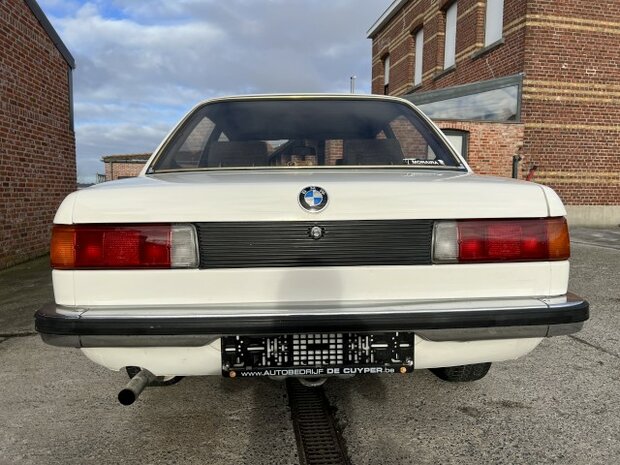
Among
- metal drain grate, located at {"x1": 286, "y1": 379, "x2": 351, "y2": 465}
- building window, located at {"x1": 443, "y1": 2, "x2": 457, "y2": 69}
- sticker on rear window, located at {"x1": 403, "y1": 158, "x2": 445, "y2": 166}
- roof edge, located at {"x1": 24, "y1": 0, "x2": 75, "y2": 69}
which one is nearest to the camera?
metal drain grate, located at {"x1": 286, "y1": 379, "x2": 351, "y2": 465}

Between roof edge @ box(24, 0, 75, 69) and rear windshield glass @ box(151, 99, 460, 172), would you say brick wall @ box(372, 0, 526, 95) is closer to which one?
roof edge @ box(24, 0, 75, 69)

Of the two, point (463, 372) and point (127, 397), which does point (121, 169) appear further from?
point (127, 397)

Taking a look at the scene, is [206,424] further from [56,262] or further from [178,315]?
[56,262]

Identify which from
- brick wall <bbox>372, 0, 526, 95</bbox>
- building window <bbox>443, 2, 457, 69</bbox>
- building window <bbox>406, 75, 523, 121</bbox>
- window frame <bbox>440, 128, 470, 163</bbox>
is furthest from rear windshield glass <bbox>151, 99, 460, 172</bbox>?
building window <bbox>443, 2, 457, 69</bbox>

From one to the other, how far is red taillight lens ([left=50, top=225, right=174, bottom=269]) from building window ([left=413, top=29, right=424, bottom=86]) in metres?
17.8

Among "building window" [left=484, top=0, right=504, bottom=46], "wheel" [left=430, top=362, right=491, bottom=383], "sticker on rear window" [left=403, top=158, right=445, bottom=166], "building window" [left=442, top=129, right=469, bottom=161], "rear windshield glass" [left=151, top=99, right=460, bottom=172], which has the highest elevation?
"building window" [left=484, top=0, right=504, bottom=46]

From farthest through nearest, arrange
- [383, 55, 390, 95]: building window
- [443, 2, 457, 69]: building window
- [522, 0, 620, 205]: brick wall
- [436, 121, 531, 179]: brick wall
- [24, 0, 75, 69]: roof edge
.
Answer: [383, 55, 390, 95]: building window → [443, 2, 457, 69]: building window → [436, 121, 531, 179]: brick wall → [522, 0, 620, 205]: brick wall → [24, 0, 75, 69]: roof edge

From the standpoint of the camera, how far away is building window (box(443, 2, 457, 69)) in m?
14.9

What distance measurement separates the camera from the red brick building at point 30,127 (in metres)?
6.41

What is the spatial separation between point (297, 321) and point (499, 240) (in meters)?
0.87

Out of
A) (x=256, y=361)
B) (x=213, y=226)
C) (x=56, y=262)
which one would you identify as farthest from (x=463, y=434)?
(x=56, y=262)

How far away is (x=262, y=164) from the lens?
2623 mm

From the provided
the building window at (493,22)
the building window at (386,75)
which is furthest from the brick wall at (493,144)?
the building window at (386,75)

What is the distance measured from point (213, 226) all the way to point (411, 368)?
0.96 m
